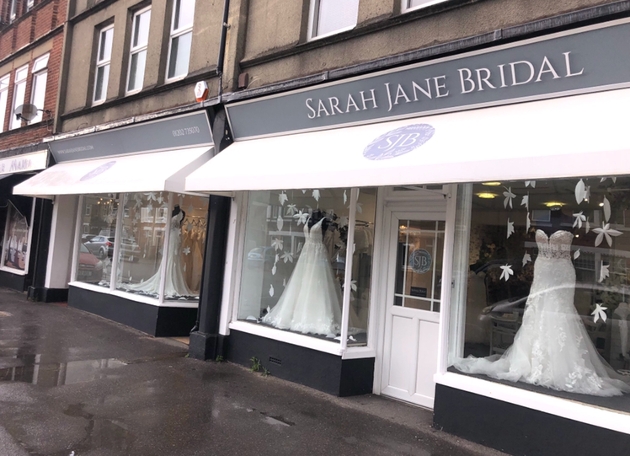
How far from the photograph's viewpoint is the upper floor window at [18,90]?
12969mm

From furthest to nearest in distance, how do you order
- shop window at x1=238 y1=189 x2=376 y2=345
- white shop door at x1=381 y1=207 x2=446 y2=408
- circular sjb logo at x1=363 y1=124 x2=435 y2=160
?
shop window at x1=238 y1=189 x2=376 y2=345 → white shop door at x1=381 y1=207 x2=446 y2=408 → circular sjb logo at x1=363 y1=124 x2=435 y2=160

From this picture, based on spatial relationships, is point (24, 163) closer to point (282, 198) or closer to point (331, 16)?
point (282, 198)

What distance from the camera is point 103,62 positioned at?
10.1 metres

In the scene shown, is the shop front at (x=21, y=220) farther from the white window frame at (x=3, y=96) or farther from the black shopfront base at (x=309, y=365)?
the black shopfront base at (x=309, y=365)

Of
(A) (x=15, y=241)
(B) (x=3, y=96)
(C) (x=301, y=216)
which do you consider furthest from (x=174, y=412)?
(B) (x=3, y=96)

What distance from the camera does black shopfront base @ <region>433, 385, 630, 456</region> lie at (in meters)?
3.70

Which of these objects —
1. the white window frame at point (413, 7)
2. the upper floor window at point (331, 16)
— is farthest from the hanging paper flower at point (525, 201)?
the upper floor window at point (331, 16)

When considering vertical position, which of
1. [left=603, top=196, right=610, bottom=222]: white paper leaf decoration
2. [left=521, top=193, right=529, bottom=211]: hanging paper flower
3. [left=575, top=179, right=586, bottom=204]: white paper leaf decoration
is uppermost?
[left=575, top=179, right=586, bottom=204]: white paper leaf decoration

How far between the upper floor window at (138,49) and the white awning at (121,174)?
151cm

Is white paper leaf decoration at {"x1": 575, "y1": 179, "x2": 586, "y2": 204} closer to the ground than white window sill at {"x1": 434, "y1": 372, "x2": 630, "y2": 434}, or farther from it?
farther from it

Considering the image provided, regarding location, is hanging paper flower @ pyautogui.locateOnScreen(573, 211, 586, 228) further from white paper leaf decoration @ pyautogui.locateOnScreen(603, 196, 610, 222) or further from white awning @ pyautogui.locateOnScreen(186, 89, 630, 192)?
white awning @ pyautogui.locateOnScreen(186, 89, 630, 192)

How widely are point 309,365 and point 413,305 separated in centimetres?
138

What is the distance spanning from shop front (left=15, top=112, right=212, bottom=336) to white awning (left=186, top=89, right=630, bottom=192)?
2.01 metres

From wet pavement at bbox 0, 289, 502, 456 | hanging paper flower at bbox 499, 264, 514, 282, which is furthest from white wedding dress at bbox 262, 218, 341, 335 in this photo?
hanging paper flower at bbox 499, 264, 514, 282
